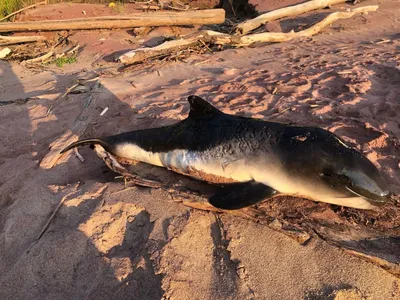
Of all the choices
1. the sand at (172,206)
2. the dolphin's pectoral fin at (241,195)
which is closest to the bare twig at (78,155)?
the sand at (172,206)

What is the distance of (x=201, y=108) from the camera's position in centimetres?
382

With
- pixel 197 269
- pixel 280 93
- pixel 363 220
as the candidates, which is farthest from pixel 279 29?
pixel 197 269

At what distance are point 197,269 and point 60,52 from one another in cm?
987

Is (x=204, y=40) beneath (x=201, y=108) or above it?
beneath

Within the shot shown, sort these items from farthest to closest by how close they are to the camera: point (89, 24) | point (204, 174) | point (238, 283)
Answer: point (89, 24) < point (204, 174) < point (238, 283)

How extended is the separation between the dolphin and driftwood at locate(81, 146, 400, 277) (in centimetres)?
11

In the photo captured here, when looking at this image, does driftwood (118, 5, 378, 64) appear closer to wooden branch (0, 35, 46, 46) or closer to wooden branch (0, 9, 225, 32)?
wooden branch (0, 9, 225, 32)

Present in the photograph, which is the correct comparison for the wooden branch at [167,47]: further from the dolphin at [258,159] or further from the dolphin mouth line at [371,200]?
the dolphin mouth line at [371,200]

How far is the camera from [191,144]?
370 cm

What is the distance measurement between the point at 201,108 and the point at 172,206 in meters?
1.09

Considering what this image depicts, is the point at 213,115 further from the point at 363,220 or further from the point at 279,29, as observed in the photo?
the point at 279,29

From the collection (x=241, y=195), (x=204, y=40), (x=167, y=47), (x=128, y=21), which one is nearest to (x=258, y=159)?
(x=241, y=195)

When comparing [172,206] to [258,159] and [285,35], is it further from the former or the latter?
[285,35]

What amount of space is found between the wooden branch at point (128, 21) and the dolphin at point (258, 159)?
826cm
